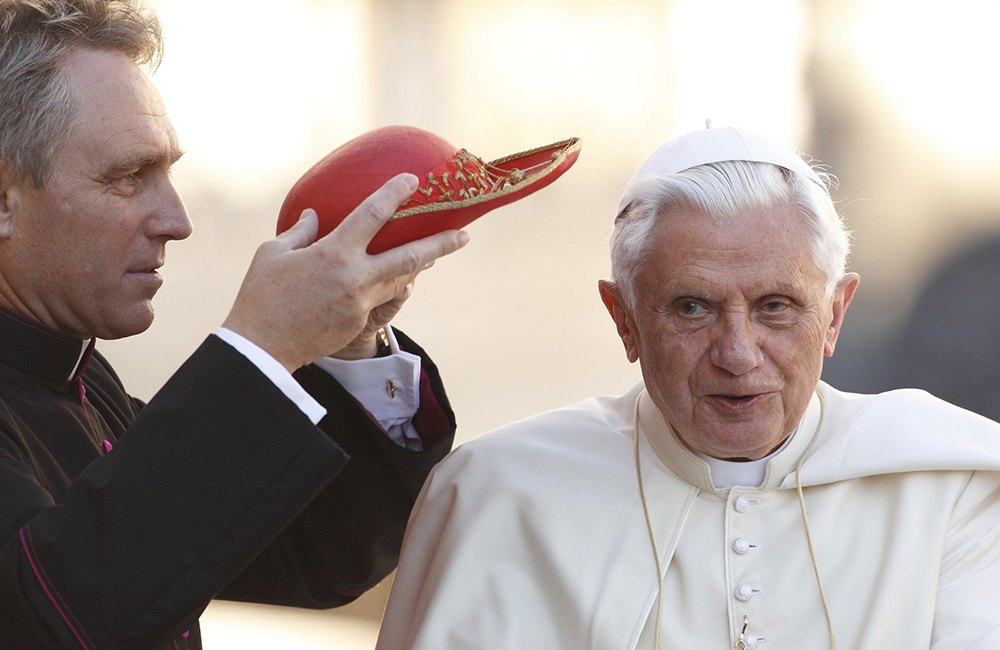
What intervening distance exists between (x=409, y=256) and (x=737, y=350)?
2.55ft

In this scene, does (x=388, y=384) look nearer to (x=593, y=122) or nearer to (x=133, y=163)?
(x=133, y=163)

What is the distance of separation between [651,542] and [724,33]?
4.68 metres

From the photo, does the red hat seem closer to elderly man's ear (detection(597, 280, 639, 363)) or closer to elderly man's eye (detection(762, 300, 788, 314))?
elderly man's ear (detection(597, 280, 639, 363))

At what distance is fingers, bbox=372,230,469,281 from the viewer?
74.6 inches

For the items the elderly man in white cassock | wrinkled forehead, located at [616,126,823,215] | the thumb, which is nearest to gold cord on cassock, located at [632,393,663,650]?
the elderly man in white cassock

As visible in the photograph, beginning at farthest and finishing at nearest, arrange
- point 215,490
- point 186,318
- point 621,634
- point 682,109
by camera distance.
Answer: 1. point 186,318
2. point 682,109
3. point 621,634
4. point 215,490

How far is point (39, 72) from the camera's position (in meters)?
2.15

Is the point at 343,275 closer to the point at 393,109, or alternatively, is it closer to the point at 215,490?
the point at 215,490

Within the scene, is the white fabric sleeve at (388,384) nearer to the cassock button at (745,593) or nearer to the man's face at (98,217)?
the man's face at (98,217)

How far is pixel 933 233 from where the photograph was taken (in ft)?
21.6

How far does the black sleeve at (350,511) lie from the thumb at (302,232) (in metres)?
0.68

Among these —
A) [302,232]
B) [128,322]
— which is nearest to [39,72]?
[128,322]

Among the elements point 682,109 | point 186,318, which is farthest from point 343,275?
point 186,318

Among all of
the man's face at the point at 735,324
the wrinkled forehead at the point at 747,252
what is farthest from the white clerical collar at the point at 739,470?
the wrinkled forehead at the point at 747,252
